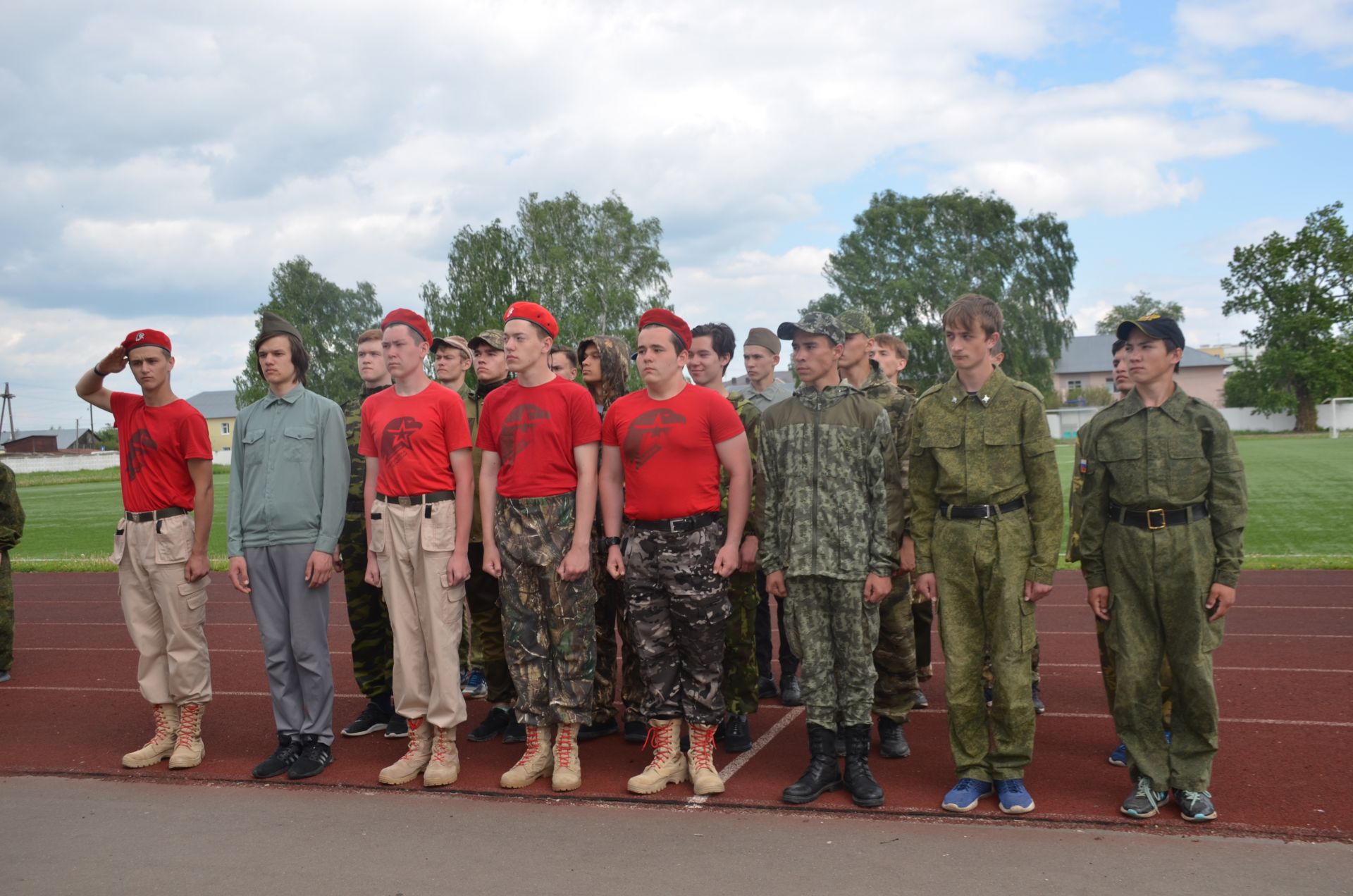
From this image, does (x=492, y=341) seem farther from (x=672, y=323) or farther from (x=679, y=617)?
(x=679, y=617)

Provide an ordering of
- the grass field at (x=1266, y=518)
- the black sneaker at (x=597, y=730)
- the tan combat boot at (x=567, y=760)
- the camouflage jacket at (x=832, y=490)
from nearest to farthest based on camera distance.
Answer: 1. the camouflage jacket at (x=832, y=490)
2. the tan combat boot at (x=567, y=760)
3. the black sneaker at (x=597, y=730)
4. the grass field at (x=1266, y=518)

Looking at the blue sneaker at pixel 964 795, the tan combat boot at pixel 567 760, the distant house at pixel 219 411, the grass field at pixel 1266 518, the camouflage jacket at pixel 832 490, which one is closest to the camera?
the blue sneaker at pixel 964 795

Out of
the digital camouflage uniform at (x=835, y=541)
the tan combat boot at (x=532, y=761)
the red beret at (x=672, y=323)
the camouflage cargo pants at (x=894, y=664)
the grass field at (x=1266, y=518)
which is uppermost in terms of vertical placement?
the red beret at (x=672, y=323)

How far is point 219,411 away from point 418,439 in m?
113

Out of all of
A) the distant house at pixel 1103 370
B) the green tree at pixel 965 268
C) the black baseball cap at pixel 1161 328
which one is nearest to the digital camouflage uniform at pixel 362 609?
the black baseball cap at pixel 1161 328

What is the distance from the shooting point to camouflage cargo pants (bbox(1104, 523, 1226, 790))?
4129mm

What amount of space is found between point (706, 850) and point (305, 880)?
1.48 metres

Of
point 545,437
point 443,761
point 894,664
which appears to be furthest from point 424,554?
point 894,664

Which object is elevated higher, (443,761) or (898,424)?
(898,424)

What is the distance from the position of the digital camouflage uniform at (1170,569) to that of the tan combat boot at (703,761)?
1.75 metres

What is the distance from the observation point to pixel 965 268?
48.2m

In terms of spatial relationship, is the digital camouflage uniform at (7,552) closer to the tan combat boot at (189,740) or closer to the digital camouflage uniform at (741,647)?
the tan combat boot at (189,740)

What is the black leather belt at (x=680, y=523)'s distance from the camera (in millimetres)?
4602

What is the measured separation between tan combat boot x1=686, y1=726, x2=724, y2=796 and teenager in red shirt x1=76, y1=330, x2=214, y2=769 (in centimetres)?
254
